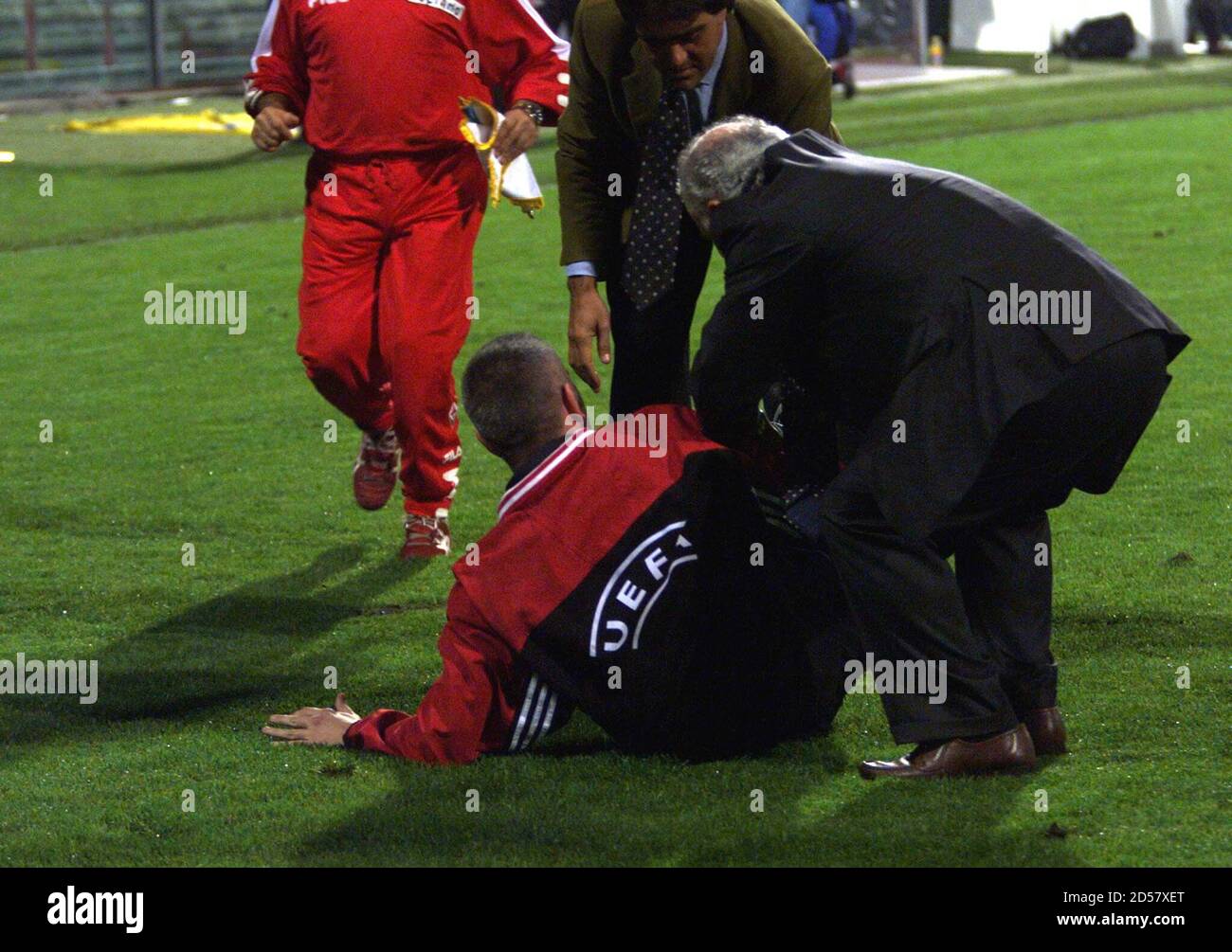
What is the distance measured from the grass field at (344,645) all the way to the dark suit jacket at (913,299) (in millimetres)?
650

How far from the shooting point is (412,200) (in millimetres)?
6125

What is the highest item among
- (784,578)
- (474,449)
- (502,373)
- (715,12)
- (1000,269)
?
(715,12)

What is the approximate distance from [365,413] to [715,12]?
2.28 metres

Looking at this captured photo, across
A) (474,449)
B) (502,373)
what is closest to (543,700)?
(502,373)

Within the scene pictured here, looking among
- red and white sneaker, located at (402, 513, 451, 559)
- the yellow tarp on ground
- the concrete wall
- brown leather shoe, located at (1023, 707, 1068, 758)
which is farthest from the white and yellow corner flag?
the concrete wall

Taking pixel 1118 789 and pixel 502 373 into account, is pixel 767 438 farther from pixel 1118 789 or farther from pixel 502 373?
pixel 1118 789

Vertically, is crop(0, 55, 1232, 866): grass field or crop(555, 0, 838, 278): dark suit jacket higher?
crop(555, 0, 838, 278): dark suit jacket

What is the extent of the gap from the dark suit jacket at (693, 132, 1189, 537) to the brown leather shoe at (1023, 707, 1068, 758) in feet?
1.90

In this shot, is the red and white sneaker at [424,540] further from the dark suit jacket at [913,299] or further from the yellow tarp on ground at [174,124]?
the yellow tarp on ground at [174,124]

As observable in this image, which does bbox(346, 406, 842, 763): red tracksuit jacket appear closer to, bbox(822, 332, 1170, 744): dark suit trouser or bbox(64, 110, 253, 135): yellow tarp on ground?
bbox(822, 332, 1170, 744): dark suit trouser

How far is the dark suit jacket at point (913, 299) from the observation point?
391cm

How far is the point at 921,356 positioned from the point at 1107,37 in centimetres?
2838

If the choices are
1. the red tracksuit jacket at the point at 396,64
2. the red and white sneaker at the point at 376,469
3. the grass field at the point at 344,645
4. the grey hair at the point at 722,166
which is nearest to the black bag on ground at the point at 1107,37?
the grass field at the point at 344,645

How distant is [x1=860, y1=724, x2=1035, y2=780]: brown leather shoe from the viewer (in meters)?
4.07
